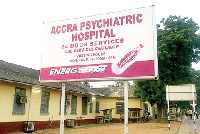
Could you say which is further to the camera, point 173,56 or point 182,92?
point 173,56

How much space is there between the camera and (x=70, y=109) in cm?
2200

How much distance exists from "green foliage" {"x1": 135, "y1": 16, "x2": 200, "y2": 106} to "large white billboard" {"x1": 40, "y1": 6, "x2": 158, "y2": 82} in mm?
15153

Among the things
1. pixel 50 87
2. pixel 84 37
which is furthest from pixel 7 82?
pixel 84 37

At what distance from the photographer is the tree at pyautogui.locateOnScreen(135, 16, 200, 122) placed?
950 inches

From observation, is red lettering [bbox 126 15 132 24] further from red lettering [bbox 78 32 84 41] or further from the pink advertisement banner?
red lettering [bbox 78 32 84 41]

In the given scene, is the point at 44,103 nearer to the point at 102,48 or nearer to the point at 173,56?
the point at 102,48

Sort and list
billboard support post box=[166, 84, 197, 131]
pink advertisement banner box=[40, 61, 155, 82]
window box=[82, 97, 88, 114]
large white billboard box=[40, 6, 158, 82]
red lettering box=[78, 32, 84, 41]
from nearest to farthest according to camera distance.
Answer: pink advertisement banner box=[40, 61, 155, 82]
large white billboard box=[40, 6, 158, 82]
red lettering box=[78, 32, 84, 41]
billboard support post box=[166, 84, 197, 131]
window box=[82, 97, 88, 114]

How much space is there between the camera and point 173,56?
80.9 feet

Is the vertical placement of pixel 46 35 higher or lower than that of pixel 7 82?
higher

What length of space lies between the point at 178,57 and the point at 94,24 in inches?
681

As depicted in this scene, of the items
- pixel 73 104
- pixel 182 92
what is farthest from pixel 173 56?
pixel 73 104

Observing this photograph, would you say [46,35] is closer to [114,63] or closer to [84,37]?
[84,37]

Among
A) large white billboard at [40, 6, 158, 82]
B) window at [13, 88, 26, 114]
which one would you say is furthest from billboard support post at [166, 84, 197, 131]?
window at [13, 88, 26, 114]

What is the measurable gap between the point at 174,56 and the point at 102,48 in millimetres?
A: 17152
